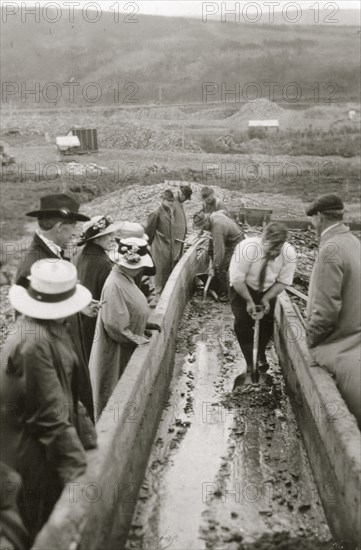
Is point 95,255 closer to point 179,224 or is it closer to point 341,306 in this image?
point 341,306

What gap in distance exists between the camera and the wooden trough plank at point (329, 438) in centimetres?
398

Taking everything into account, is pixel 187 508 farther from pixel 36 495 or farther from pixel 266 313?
pixel 266 313

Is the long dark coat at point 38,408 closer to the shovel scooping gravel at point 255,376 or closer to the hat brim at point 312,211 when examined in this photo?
the hat brim at point 312,211

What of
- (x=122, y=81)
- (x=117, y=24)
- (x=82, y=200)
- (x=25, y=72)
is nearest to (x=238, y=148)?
(x=82, y=200)

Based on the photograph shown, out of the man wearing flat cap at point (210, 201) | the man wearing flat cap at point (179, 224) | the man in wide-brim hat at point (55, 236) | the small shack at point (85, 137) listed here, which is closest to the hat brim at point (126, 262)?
the man in wide-brim hat at point (55, 236)

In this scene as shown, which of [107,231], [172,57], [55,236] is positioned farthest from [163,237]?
[172,57]

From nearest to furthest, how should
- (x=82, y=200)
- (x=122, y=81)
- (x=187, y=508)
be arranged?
1. (x=187, y=508)
2. (x=82, y=200)
3. (x=122, y=81)

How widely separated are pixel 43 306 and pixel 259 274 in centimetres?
304

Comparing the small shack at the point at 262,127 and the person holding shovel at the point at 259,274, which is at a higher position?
the small shack at the point at 262,127

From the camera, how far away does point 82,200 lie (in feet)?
84.0

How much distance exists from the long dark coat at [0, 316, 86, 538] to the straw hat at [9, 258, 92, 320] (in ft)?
0.26

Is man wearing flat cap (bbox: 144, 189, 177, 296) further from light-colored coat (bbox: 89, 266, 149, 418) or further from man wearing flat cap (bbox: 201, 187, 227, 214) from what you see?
light-colored coat (bbox: 89, 266, 149, 418)

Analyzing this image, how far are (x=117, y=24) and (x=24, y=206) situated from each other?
8563 cm

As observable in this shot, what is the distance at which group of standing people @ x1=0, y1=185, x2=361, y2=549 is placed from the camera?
3.42m
